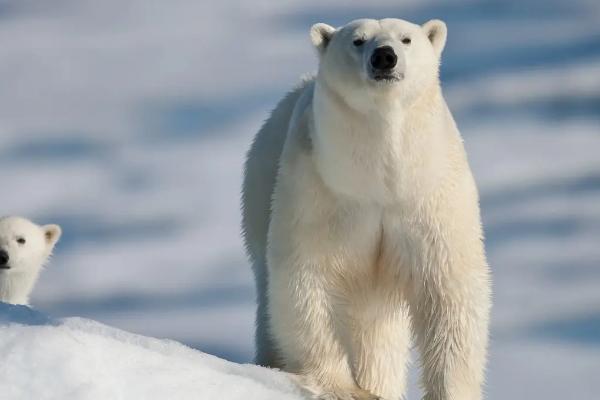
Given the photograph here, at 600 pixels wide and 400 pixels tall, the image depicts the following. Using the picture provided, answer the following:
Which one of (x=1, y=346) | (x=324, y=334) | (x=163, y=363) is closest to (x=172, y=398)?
(x=163, y=363)

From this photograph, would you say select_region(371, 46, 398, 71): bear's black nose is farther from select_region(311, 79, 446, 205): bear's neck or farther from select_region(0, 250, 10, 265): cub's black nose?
select_region(0, 250, 10, 265): cub's black nose

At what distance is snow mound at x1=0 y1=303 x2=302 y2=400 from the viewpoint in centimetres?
349

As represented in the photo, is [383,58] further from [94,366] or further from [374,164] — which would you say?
[94,366]

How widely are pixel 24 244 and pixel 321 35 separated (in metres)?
5.02

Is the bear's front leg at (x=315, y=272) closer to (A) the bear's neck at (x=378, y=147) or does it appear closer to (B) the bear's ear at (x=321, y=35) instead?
(A) the bear's neck at (x=378, y=147)

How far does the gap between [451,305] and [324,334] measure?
59 cm

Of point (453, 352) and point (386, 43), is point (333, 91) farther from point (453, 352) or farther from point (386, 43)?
point (453, 352)

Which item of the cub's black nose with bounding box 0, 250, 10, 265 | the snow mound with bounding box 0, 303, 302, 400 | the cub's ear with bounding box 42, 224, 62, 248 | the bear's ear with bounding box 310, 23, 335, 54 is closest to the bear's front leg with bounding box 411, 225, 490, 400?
the bear's ear with bounding box 310, 23, 335, 54

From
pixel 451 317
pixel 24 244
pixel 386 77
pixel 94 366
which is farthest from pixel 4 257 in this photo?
pixel 94 366

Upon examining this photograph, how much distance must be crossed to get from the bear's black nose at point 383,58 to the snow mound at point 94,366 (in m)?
1.45

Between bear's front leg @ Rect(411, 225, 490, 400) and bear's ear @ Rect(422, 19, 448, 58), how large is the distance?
87 centimetres

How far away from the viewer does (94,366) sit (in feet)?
11.9

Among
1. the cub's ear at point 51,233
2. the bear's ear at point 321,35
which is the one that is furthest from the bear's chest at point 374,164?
the cub's ear at point 51,233

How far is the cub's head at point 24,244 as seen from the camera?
9383mm
